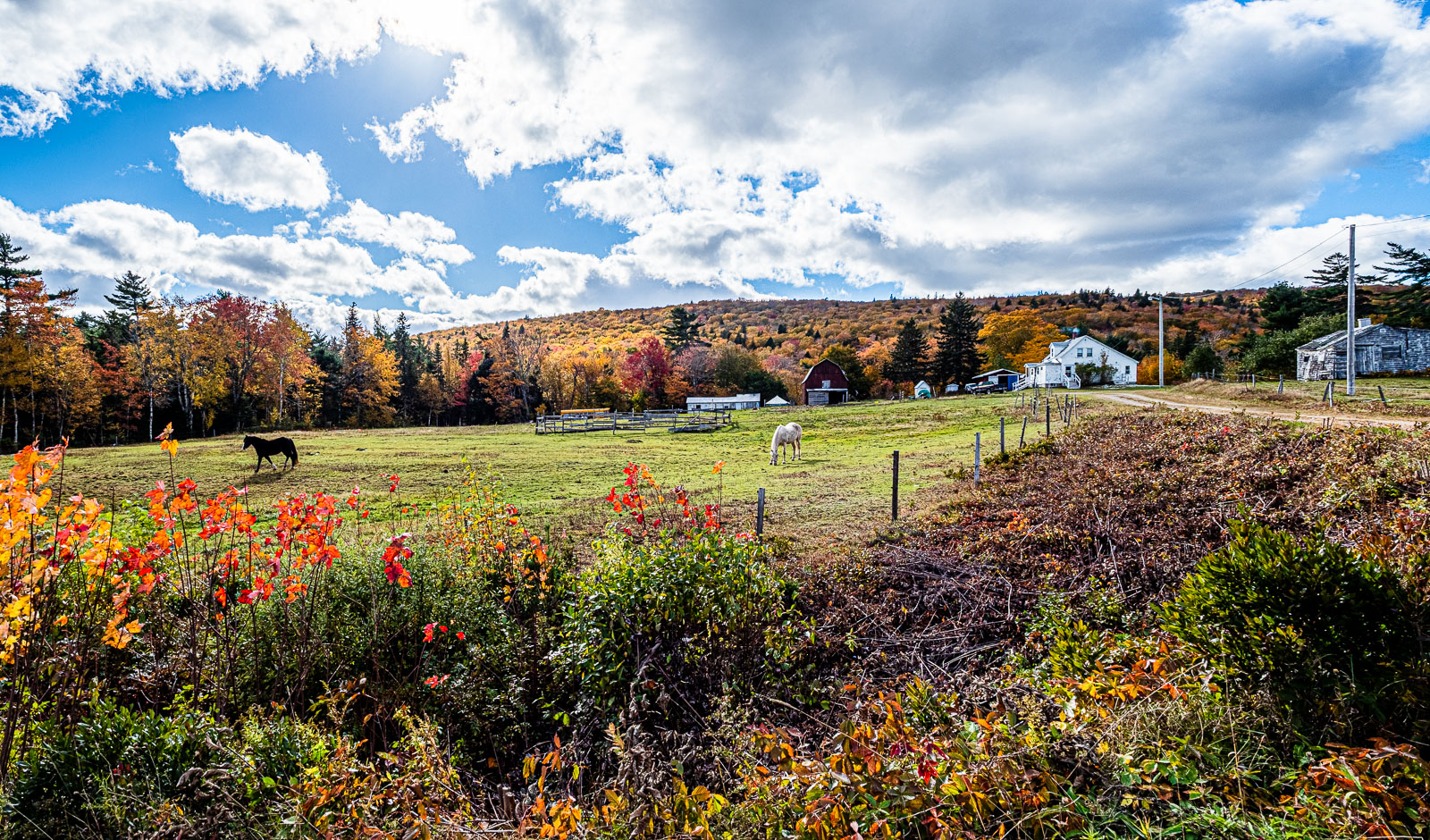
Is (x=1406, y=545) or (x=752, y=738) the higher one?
(x=1406, y=545)

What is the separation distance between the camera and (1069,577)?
235 inches

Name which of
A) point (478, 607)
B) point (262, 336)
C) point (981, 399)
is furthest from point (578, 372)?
point (478, 607)

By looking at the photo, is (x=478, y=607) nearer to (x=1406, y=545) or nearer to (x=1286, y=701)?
(x=1286, y=701)

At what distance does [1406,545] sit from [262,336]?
61.6m

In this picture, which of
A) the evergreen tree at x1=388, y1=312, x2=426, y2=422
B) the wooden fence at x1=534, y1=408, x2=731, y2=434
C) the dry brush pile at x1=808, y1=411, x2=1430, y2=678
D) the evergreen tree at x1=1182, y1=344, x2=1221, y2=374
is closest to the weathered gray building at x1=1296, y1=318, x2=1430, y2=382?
the evergreen tree at x1=1182, y1=344, x2=1221, y2=374

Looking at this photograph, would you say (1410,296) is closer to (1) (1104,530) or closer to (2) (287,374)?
(1) (1104,530)

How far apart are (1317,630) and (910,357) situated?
225 ft

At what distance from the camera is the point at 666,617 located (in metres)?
4.67

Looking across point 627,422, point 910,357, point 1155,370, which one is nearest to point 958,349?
point 910,357

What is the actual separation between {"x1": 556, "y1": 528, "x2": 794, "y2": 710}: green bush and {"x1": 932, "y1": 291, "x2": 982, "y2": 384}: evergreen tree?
6674cm

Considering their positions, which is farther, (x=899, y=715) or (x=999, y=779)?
(x=899, y=715)

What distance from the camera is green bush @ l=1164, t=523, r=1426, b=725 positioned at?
2.61 meters

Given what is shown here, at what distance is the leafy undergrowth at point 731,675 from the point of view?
7.93 ft

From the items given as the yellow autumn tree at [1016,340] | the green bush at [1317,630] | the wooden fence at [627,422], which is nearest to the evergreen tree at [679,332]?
the wooden fence at [627,422]
